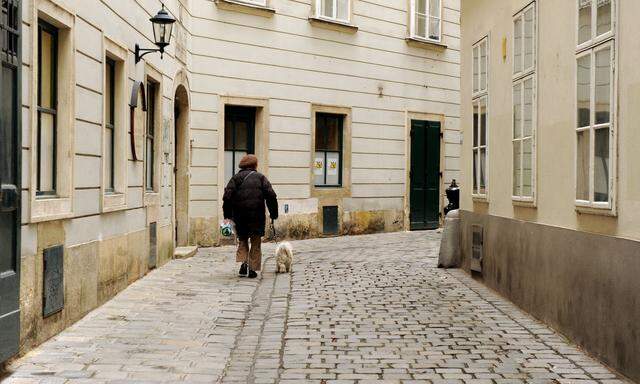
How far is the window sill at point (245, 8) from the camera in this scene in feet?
52.0

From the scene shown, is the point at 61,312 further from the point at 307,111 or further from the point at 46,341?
the point at 307,111

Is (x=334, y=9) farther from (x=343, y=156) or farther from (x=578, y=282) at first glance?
(x=578, y=282)

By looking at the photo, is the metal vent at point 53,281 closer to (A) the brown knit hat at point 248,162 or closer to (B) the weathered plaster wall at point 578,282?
(B) the weathered plaster wall at point 578,282

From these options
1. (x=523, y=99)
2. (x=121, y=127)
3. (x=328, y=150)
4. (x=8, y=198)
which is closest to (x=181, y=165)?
(x=328, y=150)

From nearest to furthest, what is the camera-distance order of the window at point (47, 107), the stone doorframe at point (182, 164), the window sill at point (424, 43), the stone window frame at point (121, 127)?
the window at point (47, 107) → the stone window frame at point (121, 127) → the stone doorframe at point (182, 164) → the window sill at point (424, 43)

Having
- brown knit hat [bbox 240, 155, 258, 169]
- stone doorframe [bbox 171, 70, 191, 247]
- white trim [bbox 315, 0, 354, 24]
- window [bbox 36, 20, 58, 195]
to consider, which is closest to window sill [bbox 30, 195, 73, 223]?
window [bbox 36, 20, 58, 195]

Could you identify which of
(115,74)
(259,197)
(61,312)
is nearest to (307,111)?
(259,197)

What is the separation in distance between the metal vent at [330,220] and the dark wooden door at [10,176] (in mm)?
12342

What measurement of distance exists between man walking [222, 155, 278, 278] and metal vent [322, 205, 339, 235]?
6.43m

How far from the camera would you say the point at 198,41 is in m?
15.5

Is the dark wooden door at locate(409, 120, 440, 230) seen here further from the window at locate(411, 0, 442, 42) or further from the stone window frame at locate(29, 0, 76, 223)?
the stone window frame at locate(29, 0, 76, 223)

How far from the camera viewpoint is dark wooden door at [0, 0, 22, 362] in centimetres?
548

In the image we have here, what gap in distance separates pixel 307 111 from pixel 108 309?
9696 mm

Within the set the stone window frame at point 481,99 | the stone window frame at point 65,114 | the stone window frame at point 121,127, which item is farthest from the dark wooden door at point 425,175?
the stone window frame at point 65,114
